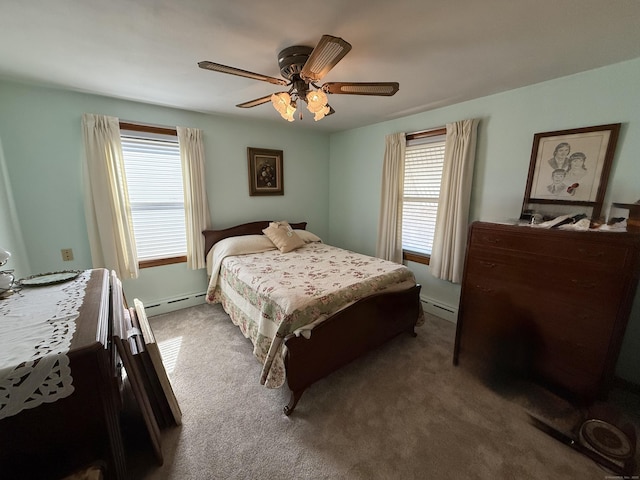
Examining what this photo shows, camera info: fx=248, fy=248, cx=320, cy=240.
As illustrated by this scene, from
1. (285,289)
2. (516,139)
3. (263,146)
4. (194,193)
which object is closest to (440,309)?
(516,139)

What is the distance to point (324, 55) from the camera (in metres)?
1.21

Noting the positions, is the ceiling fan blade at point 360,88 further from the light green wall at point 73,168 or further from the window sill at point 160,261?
the window sill at point 160,261

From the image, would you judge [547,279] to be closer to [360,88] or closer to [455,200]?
[455,200]

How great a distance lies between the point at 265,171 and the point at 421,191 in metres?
2.11

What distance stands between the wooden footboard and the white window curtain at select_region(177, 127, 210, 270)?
6.69 ft

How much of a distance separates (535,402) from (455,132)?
242 cm

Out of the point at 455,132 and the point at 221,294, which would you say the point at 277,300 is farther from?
the point at 455,132

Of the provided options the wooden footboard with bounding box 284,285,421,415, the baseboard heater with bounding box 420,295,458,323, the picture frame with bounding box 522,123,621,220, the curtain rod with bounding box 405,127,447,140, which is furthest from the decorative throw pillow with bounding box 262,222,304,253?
the picture frame with bounding box 522,123,621,220

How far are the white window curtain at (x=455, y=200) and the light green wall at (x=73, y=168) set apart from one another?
2.15m

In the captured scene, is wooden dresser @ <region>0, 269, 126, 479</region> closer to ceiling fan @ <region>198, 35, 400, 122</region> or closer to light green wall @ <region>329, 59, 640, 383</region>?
ceiling fan @ <region>198, 35, 400, 122</region>

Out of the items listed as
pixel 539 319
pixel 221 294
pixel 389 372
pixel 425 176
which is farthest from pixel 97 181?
pixel 539 319

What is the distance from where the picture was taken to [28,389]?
86 centimetres

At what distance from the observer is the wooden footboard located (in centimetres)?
166

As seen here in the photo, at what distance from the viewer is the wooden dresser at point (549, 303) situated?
148cm
